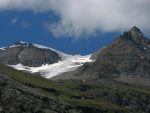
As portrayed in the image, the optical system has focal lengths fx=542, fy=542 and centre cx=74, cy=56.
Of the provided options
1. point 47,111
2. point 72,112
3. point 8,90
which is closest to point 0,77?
Result: point 8,90

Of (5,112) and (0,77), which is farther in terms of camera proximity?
(0,77)

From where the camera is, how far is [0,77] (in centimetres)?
6731

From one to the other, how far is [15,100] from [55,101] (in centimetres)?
849

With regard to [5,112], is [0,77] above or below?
above

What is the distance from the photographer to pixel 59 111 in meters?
69.1

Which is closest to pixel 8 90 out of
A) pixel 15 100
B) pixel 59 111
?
pixel 15 100

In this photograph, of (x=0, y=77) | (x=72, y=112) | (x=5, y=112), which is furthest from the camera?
(x=72, y=112)

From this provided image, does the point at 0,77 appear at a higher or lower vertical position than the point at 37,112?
higher

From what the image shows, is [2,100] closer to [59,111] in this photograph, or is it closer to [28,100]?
[28,100]

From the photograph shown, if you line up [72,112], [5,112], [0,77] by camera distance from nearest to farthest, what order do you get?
[5,112]
[0,77]
[72,112]

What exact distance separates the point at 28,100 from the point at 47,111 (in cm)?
266

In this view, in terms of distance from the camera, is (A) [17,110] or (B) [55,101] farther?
(B) [55,101]

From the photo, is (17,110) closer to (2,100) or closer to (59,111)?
(2,100)

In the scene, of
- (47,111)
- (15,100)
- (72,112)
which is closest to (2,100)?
(15,100)
